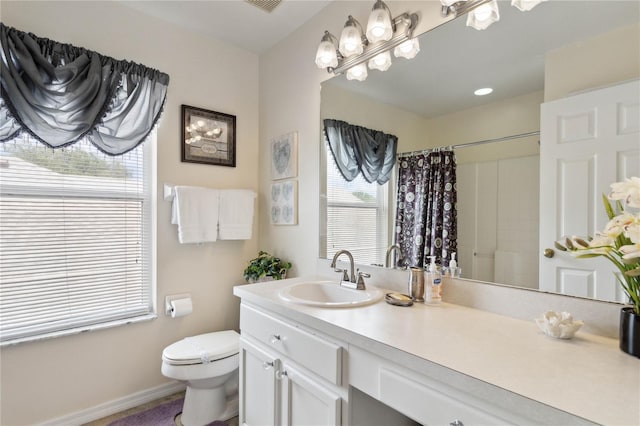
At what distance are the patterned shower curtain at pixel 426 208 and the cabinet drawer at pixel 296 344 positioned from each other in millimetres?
633

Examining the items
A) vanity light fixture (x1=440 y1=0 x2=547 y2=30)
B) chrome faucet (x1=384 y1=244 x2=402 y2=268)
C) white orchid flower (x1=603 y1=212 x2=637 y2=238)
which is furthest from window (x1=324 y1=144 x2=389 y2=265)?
white orchid flower (x1=603 y1=212 x2=637 y2=238)

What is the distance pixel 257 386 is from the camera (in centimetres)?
149

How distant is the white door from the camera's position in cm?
95

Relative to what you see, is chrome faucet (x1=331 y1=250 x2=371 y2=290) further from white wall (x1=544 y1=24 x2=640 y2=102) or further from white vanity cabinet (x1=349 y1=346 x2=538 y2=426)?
white wall (x1=544 y1=24 x2=640 y2=102)

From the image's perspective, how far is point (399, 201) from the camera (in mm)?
1595

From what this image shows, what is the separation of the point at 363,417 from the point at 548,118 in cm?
125

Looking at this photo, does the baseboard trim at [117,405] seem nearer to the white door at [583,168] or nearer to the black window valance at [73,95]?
the black window valance at [73,95]

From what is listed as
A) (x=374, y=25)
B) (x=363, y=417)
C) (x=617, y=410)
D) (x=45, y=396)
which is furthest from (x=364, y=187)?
(x=45, y=396)

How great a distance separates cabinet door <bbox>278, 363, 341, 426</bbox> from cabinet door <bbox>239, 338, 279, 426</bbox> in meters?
0.07

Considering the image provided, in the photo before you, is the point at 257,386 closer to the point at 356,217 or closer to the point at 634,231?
the point at 356,217

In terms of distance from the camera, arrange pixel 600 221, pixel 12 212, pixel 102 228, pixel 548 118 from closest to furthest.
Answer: pixel 600 221 < pixel 548 118 < pixel 12 212 < pixel 102 228

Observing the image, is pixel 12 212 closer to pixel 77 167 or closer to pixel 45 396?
pixel 77 167

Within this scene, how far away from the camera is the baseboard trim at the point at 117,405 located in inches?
70.6

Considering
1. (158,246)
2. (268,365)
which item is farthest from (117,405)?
(268,365)
